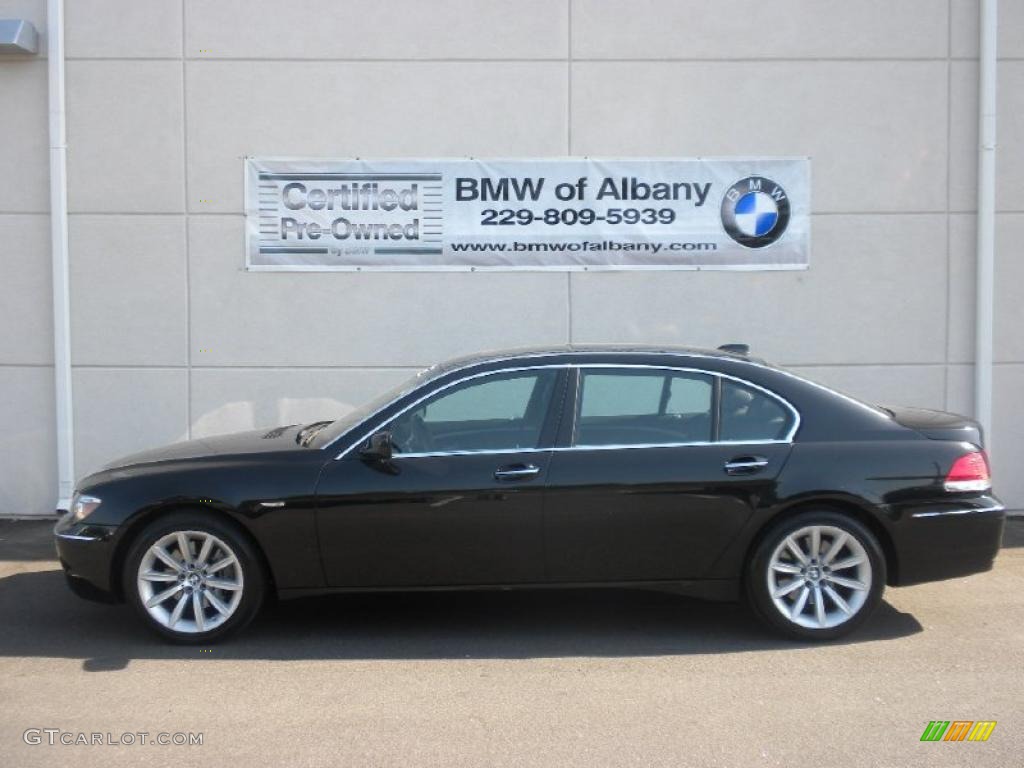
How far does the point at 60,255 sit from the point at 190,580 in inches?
171

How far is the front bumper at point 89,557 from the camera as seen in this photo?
616 centimetres

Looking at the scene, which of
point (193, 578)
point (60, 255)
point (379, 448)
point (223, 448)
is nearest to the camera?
point (379, 448)

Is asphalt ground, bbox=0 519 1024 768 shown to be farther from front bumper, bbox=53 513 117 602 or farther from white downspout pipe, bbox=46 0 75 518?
white downspout pipe, bbox=46 0 75 518

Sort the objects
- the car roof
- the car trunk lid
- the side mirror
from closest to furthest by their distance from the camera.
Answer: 1. the side mirror
2. the car trunk lid
3. the car roof

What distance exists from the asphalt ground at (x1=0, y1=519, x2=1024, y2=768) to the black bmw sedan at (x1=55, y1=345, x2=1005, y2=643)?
0.32 meters

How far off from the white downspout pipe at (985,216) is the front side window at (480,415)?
4.82 metres

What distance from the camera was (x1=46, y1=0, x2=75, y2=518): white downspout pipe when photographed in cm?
936

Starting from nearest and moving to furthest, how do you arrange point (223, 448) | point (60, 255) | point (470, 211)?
point (223, 448), point (60, 255), point (470, 211)

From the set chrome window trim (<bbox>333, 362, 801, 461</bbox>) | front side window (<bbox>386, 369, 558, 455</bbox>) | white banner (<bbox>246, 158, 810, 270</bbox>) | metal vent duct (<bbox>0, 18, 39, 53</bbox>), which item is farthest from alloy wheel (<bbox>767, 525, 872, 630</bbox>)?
metal vent duct (<bbox>0, 18, 39, 53</bbox>)

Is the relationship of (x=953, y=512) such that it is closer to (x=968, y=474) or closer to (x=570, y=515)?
(x=968, y=474)

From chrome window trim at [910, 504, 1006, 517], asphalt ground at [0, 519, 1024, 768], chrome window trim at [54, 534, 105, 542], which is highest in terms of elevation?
chrome window trim at [910, 504, 1006, 517]

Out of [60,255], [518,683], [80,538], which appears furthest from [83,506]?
[60,255]

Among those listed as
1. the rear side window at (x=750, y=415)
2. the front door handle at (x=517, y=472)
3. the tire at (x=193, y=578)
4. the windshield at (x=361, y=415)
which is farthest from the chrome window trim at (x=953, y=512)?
the tire at (x=193, y=578)
